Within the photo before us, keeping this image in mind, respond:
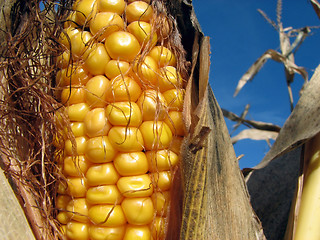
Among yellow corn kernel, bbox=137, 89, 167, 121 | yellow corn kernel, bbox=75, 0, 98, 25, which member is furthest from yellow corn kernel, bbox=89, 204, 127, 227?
yellow corn kernel, bbox=75, 0, 98, 25

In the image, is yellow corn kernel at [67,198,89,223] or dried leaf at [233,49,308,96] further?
dried leaf at [233,49,308,96]

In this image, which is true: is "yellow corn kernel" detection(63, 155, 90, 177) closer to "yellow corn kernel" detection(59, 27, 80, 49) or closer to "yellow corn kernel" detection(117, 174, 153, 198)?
"yellow corn kernel" detection(117, 174, 153, 198)

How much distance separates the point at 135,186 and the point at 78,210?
24cm

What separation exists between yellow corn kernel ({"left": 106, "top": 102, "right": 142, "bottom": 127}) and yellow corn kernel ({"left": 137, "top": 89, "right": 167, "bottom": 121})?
2 cm

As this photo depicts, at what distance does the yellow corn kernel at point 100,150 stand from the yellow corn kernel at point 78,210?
6.6 inches

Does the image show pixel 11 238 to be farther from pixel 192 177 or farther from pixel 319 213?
pixel 319 213

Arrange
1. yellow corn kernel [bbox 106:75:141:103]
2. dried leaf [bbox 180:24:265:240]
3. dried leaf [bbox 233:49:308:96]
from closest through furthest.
→ dried leaf [bbox 180:24:265:240] < yellow corn kernel [bbox 106:75:141:103] < dried leaf [bbox 233:49:308:96]

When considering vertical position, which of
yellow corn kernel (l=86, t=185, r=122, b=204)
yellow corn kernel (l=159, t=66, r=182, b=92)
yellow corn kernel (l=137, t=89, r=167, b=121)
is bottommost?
yellow corn kernel (l=86, t=185, r=122, b=204)

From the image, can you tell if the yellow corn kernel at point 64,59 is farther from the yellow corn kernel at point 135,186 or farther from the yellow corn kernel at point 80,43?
the yellow corn kernel at point 135,186

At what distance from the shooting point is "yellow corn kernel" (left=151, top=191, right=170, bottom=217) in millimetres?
1139

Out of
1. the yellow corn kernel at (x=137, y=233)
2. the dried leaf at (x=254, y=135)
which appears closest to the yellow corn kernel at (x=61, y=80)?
the yellow corn kernel at (x=137, y=233)

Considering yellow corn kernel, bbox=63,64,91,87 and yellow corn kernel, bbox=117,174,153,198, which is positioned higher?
yellow corn kernel, bbox=63,64,91,87

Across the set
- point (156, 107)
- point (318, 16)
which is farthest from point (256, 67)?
point (156, 107)

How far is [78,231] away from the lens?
1172mm
